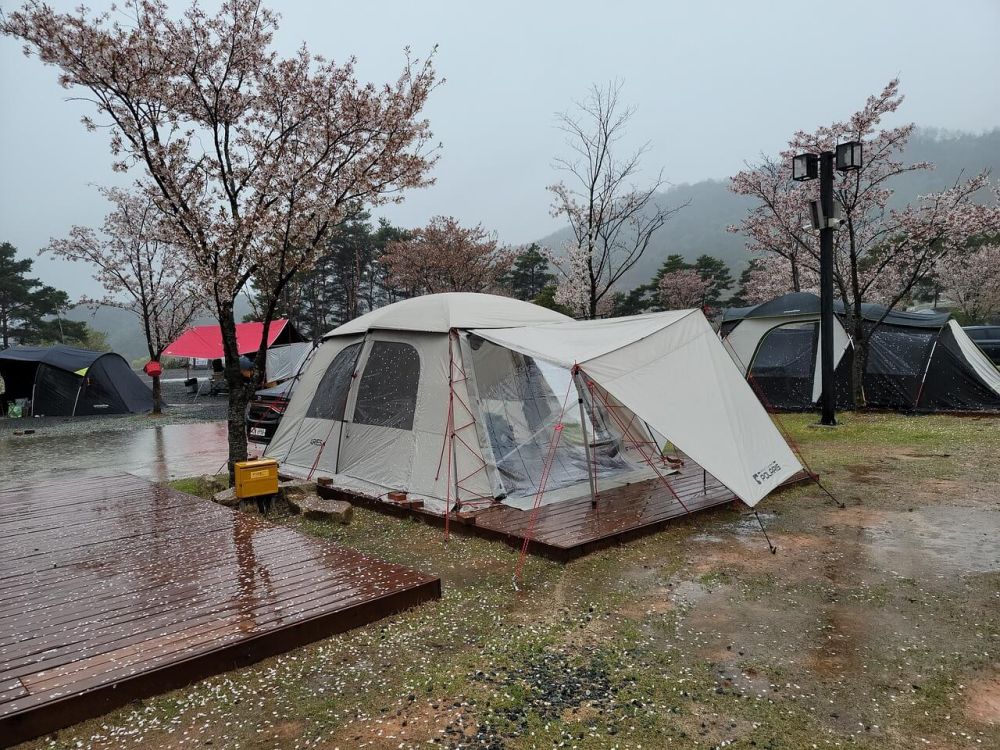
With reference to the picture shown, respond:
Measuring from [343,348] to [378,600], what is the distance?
14.5ft

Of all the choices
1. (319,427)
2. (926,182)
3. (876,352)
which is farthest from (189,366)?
(926,182)

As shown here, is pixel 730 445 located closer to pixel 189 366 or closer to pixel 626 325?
pixel 626 325

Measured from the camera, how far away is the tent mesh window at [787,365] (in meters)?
12.5

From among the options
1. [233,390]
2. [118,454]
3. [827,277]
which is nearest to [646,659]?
[233,390]

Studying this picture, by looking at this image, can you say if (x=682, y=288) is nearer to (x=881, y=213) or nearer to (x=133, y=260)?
(x=881, y=213)

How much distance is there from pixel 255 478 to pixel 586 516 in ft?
10.8

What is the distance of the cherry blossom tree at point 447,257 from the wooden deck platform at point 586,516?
67.5 feet

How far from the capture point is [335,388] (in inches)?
300

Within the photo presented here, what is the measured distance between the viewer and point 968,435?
29.9 feet

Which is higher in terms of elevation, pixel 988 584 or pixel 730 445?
pixel 730 445

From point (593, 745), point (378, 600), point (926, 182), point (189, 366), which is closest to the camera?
point (593, 745)

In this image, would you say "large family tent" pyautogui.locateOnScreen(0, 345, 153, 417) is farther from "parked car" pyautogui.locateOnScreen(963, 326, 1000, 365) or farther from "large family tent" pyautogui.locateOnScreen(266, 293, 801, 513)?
"parked car" pyautogui.locateOnScreen(963, 326, 1000, 365)

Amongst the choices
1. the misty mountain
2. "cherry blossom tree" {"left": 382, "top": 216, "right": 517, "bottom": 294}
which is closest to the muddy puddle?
"cherry blossom tree" {"left": 382, "top": 216, "right": 517, "bottom": 294}

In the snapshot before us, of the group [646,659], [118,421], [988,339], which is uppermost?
[988,339]
